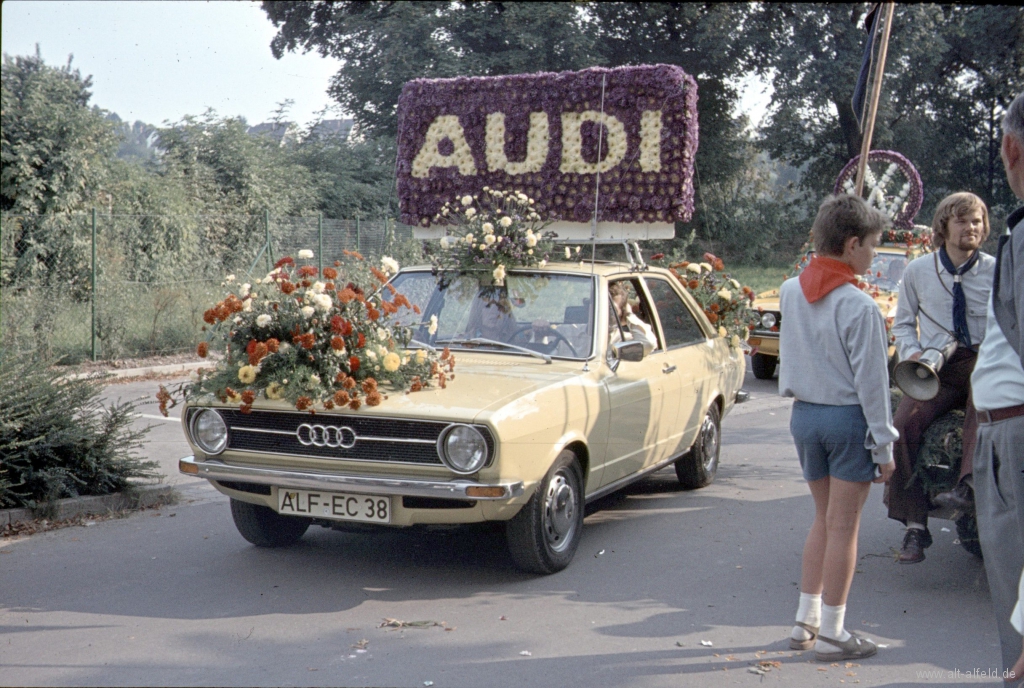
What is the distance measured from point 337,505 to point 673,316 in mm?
3329

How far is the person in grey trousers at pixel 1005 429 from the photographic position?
8.92ft

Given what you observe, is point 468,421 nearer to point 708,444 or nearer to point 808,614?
point 808,614

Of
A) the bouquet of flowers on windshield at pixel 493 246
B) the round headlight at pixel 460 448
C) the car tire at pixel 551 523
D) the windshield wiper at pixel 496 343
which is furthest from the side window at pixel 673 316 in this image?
the round headlight at pixel 460 448

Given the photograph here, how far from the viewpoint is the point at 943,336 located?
586 cm

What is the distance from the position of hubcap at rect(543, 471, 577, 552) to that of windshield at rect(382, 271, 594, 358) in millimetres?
898

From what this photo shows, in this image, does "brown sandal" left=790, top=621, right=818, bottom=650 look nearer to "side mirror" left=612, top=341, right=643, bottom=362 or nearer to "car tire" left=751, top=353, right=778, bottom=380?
"side mirror" left=612, top=341, right=643, bottom=362

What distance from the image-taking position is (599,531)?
705cm

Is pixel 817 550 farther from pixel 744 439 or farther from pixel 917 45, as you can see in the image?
pixel 917 45

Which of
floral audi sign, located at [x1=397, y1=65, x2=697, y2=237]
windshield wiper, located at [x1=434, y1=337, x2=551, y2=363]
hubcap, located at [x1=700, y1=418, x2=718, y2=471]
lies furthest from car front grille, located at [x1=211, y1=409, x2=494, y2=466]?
hubcap, located at [x1=700, y1=418, x2=718, y2=471]

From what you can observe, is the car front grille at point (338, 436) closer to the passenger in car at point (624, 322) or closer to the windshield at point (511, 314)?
the windshield at point (511, 314)

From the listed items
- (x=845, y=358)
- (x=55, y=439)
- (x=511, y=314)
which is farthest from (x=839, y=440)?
(x=55, y=439)

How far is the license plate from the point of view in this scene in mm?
5555

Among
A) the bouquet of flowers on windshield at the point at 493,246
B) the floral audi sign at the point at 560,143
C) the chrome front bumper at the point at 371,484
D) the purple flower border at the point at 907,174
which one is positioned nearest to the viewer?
the chrome front bumper at the point at 371,484

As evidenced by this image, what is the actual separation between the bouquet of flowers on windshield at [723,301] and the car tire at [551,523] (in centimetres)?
305
